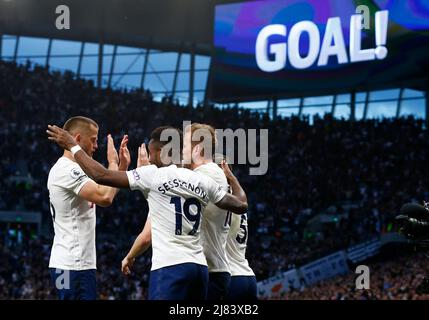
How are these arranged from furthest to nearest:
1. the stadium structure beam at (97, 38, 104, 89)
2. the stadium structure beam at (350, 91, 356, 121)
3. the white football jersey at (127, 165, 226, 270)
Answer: the stadium structure beam at (97, 38, 104, 89) < the stadium structure beam at (350, 91, 356, 121) < the white football jersey at (127, 165, 226, 270)

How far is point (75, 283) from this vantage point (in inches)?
242

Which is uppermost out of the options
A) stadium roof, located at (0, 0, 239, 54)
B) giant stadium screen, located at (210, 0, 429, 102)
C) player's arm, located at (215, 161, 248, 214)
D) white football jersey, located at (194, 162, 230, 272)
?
stadium roof, located at (0, 0, 239, 54)

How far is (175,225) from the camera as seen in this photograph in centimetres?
559

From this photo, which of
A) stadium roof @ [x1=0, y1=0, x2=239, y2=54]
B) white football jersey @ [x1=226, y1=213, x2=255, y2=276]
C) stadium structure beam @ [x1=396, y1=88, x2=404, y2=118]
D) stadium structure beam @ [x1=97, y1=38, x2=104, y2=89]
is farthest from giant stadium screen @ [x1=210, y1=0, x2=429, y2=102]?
white football jersey @ [x1=226, y1=213, x2=255, y2=276]

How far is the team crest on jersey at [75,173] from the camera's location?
247 inches

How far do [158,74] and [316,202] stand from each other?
1544cm

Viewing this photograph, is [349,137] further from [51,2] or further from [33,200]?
[51,2]

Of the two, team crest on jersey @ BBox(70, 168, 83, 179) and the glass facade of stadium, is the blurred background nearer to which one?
the glass facade of stadium

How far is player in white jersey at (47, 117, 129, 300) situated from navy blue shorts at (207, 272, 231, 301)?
2.95ft

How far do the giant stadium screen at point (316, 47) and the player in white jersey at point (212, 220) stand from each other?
25.9m

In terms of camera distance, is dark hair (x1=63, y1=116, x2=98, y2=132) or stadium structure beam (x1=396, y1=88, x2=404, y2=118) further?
stadium structure beam (x1=396, y1=88, x2=404, y2=118)

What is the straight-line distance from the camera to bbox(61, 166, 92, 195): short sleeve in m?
6.22

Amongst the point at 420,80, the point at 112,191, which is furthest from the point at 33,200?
the point at 112,191
